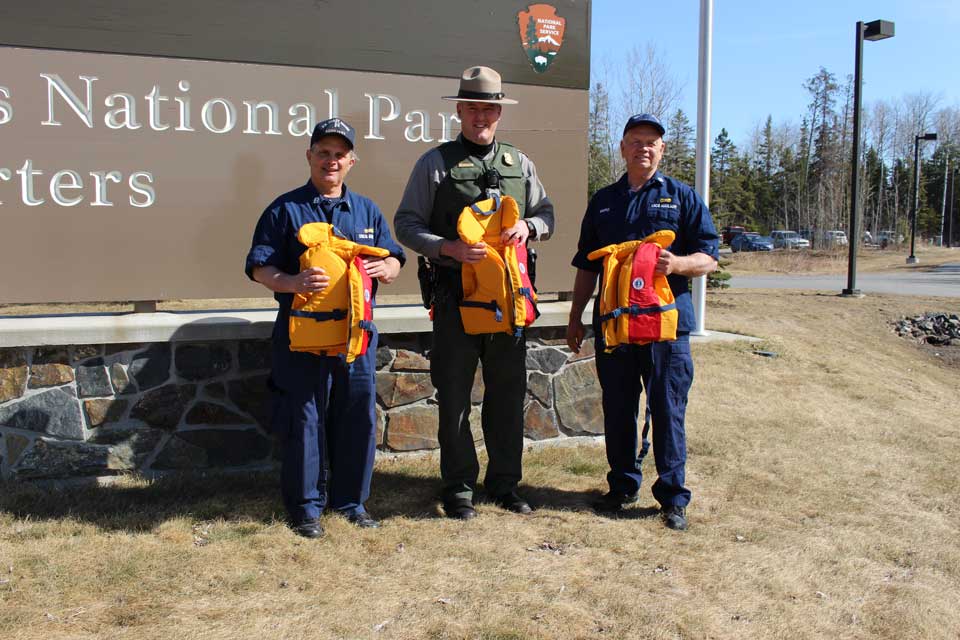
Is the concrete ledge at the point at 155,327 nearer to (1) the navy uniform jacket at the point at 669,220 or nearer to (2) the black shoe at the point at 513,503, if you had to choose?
(2) the black shoe at the point at 513,503

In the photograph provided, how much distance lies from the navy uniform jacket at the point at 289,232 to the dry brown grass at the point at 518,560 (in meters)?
0.82

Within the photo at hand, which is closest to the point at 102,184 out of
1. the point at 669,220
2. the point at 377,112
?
the point at 377,112

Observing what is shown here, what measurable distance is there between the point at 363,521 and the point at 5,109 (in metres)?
2.77

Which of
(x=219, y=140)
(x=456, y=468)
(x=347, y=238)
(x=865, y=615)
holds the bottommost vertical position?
(x=865, y=615)

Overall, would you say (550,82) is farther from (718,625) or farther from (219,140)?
(718,625)

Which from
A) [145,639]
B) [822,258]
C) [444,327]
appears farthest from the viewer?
[822,258]

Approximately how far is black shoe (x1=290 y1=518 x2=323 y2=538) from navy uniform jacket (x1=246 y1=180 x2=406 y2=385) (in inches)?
24.6

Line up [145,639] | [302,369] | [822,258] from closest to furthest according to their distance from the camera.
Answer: [145,639], [302,369], [822,258]

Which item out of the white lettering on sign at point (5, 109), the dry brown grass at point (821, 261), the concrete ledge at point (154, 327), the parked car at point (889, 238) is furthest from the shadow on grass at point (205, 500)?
the parked car at point (889, 238)

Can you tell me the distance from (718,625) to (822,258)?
32.3 metres

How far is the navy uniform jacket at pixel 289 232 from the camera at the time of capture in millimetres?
3553

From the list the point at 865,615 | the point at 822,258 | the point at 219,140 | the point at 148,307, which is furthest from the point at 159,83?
the point at 822,258

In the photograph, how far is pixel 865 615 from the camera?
9.98 ft

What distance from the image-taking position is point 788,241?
40406 mm
